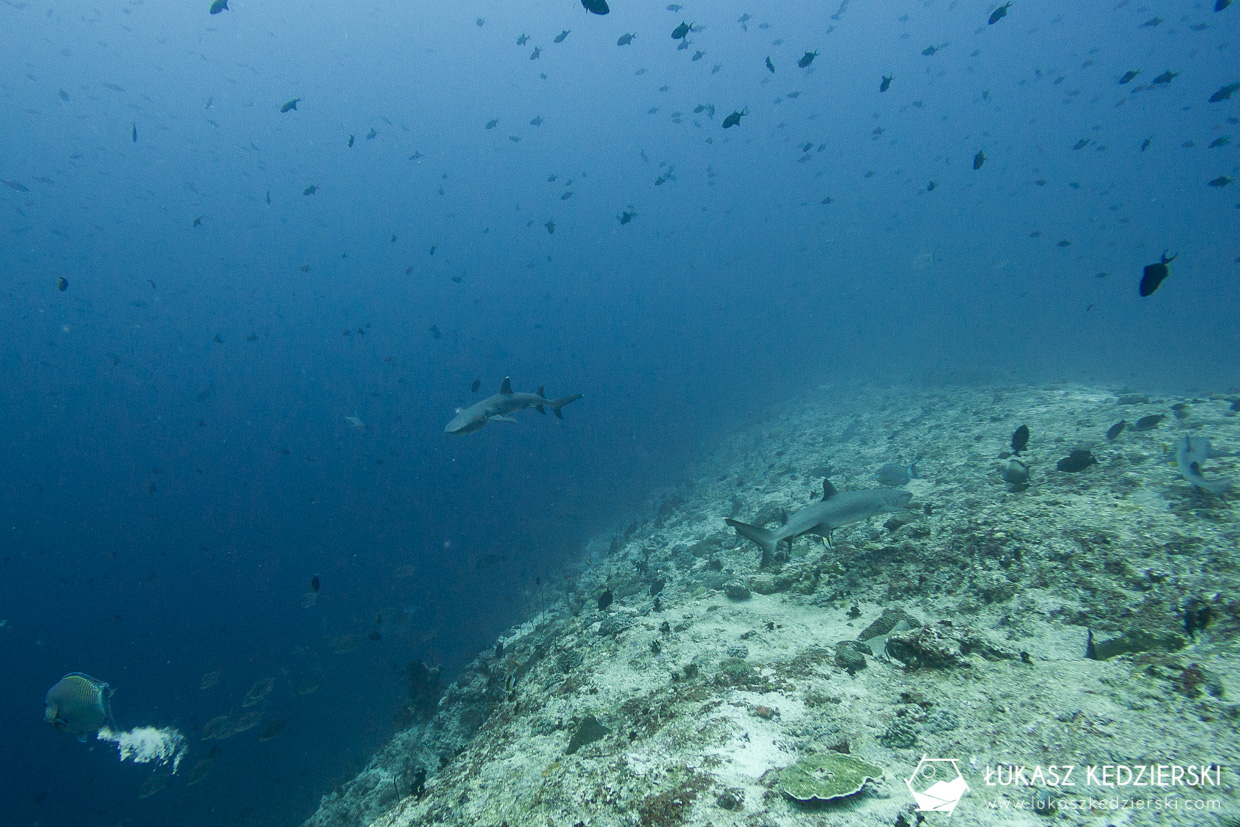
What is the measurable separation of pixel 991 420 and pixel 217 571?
A: 55.6 m

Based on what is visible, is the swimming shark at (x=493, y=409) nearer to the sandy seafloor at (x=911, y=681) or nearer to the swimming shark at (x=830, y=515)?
the sandy seafloor at (x=911, y=681)

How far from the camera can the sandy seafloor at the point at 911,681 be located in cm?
232

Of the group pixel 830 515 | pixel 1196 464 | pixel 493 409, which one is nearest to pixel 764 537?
pixel 830 515

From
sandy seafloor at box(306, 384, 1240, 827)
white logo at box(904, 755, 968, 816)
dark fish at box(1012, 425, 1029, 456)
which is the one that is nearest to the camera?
white logo at box(904, 755, 968, 816)

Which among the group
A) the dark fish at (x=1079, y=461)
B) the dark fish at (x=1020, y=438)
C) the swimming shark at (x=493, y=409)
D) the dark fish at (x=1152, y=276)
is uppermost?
the dark fish at (x=1152, y=276)

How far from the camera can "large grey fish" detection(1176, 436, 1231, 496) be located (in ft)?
15.9

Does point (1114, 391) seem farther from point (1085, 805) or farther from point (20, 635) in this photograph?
point (20, 635)

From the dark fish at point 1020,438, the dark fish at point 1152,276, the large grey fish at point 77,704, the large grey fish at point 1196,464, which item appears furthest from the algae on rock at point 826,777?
the large grey fish at point 77,704

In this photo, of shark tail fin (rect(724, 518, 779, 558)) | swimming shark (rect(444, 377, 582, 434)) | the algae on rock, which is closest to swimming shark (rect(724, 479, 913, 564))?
shark tail fin (rect(724, 518, 779, 558))

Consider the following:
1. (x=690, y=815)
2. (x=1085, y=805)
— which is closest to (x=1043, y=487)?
(x=1085, y=805)

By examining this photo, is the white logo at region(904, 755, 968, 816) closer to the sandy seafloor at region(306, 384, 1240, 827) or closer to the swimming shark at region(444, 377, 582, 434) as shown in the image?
the sandy seafloor at region(306, 384, 1240, 827)

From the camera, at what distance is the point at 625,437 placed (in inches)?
2041

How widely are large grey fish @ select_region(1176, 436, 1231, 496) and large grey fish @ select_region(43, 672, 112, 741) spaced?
13.4m

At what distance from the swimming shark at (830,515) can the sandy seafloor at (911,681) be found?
0.59 meters
